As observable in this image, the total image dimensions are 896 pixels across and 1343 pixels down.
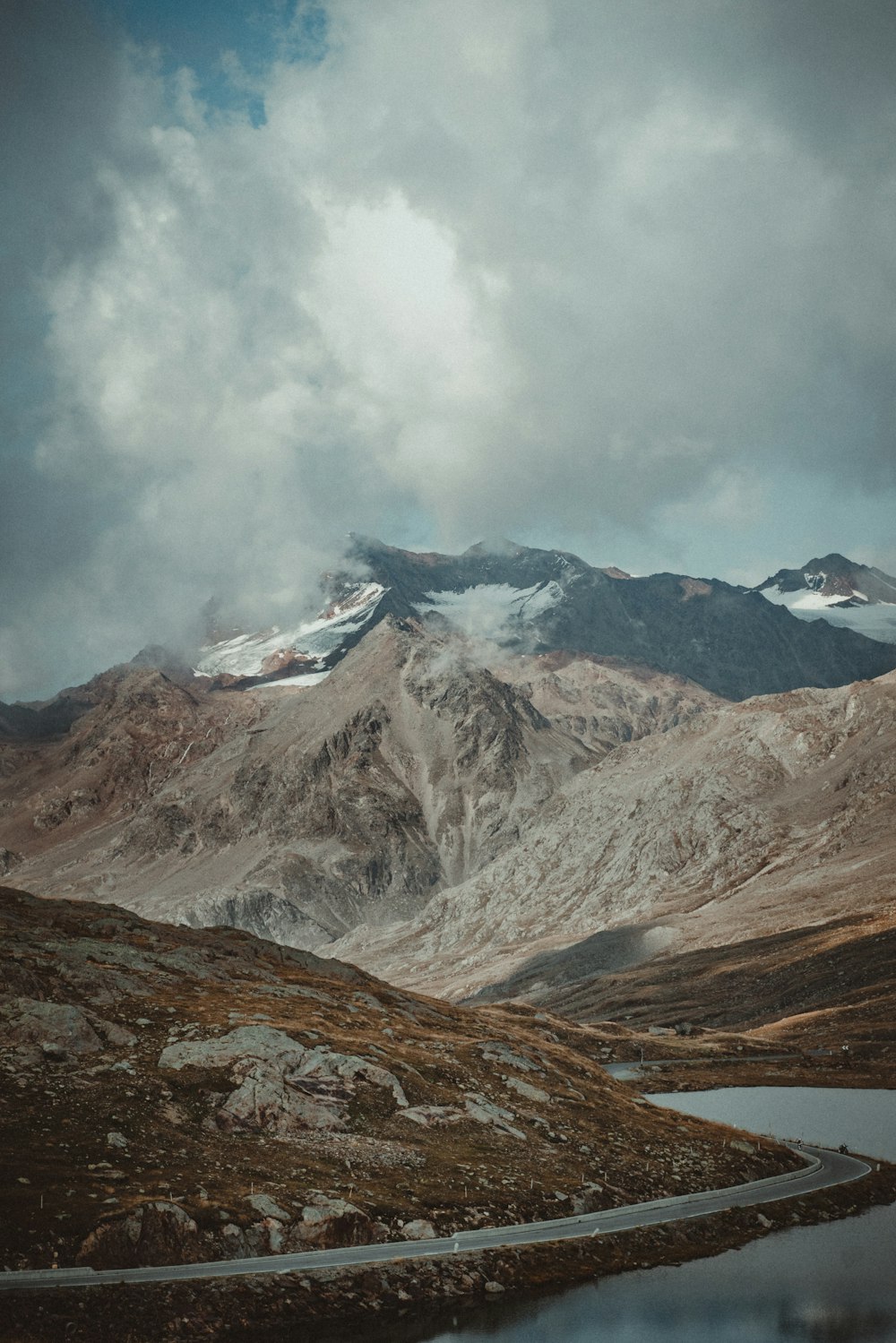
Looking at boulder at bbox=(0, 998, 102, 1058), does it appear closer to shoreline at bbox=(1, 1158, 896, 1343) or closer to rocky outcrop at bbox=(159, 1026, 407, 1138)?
rocky outcrop at bbox=(159, 1026, 407, 1138)

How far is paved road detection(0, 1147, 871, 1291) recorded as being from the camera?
4747 centimetres

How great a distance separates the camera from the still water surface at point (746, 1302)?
51.7 m

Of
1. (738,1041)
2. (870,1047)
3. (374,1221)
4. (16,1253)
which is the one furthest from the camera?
(738,1041)

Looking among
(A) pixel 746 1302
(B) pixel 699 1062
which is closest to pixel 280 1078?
(A) pixel 746 1302

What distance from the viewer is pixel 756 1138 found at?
310 ft

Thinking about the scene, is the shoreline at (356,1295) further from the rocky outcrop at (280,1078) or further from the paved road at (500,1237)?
the rocky outcrop at (280,1078)

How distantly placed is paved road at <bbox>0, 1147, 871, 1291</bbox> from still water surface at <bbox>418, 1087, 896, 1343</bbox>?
4666 mm

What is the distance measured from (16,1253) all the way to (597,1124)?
1994 inches

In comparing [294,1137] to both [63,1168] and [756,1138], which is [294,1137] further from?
[756,1138]

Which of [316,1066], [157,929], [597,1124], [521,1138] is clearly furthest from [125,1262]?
[157,929]

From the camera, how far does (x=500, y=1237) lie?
6062 cm

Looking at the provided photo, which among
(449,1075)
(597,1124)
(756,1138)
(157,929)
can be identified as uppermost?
(157,929)

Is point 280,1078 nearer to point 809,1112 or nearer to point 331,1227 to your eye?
point 331,1227

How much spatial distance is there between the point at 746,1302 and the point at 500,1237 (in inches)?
545
